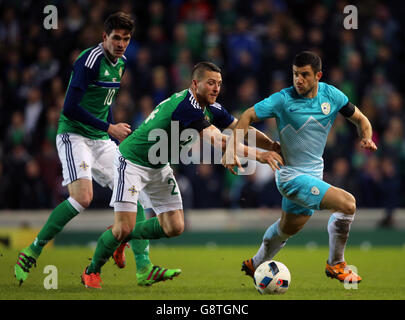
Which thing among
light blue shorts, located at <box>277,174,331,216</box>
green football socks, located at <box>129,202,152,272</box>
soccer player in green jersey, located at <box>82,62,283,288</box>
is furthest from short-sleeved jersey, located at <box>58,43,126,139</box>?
light blue shorts, located at <box>277,174,331,216</box>

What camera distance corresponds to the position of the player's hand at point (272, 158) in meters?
6.25

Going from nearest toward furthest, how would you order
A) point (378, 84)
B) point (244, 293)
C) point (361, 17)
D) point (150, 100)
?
point (244, 293) → point (150, 100) → point (378, 84) → point (361, 17)

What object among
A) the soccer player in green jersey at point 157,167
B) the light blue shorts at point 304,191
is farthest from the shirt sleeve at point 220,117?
the light blue shorts at point 304,191

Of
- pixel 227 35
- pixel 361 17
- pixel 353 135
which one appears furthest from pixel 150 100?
pixel 361 17

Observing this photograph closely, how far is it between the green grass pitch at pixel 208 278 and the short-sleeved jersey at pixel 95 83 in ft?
5.19

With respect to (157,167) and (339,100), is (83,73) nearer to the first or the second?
(157,167)

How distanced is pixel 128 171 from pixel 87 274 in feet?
3.47

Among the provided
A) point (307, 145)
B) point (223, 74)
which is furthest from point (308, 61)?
point (223, 74)

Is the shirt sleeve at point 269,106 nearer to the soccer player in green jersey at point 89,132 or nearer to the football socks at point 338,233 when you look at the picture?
the football socks at point 338,233

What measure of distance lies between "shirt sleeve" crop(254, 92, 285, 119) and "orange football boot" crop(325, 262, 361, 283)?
1585 mm

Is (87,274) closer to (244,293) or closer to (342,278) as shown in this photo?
(244,293)

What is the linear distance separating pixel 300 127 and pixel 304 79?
18.4 inches

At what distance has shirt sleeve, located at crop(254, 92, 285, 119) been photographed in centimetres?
692

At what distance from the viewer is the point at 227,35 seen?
1545cm
